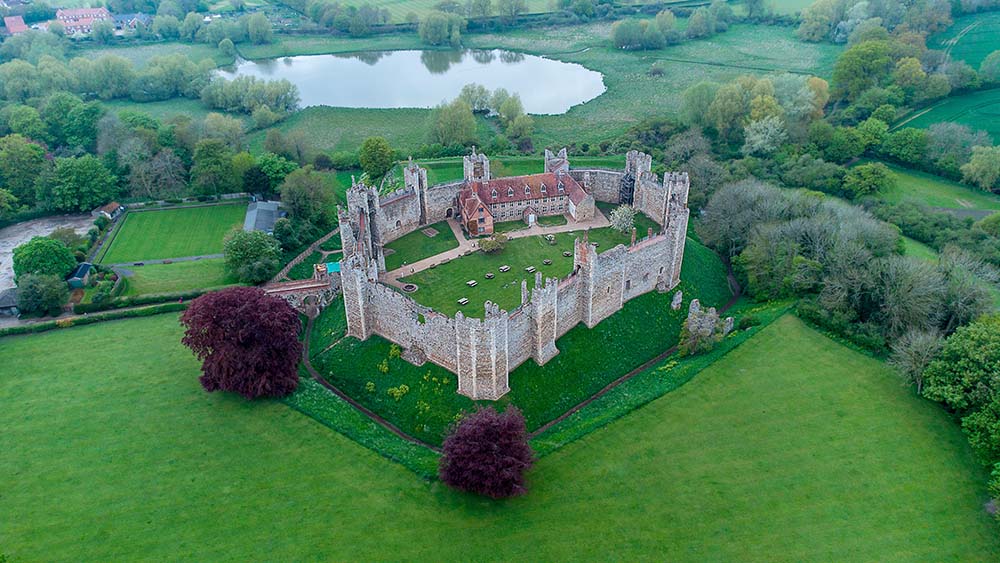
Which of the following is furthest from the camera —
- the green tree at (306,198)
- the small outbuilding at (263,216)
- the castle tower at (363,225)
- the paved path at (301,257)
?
the green tree at (306,198)

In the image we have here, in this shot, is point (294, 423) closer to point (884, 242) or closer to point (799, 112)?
point (884, 242)

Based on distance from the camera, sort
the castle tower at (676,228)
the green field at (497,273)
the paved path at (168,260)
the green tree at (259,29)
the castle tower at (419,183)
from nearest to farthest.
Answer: the green field at (497,273)
the castle tower at (676,228)
the castle tower at (419,183)
the paved path at (168,260)
the green tree at (259,29)

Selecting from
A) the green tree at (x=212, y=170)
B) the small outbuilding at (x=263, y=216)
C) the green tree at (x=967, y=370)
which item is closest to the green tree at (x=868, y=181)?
the green tree at (x=967, y=370)

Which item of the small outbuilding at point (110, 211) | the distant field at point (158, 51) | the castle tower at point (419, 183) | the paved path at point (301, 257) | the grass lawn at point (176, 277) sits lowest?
the grass lawn at point (176, 277)

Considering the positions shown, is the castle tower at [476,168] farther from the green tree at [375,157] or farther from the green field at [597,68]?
the green field at [597,68]

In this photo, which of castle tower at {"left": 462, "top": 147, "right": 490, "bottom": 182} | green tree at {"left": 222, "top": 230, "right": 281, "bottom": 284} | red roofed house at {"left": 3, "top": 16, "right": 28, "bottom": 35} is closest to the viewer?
green tree at {"left": 222, "top": 230, "right": 281, "bottom": 284}

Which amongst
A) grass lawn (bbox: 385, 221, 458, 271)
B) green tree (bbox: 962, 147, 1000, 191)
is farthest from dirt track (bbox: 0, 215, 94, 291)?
green tree (bbox: 962, 147, 1000, 191)

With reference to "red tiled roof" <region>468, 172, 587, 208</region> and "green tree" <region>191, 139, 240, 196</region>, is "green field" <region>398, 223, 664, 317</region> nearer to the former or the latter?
"red tiled roof" <region>468, 172, 587, 208</region>
